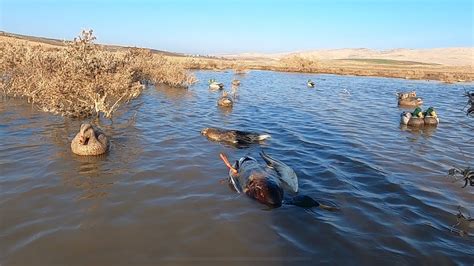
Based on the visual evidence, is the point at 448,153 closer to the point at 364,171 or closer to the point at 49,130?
the point at 364,171

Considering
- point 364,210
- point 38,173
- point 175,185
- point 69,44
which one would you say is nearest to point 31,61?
point 69,44

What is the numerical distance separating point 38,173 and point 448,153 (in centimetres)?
1279

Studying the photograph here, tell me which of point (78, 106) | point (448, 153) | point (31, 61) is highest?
point (31, 61)

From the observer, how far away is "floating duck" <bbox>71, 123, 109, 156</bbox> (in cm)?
980

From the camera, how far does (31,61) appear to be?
18.2 m

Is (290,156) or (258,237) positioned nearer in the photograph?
(258,237)

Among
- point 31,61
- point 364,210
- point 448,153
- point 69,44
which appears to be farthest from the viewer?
point 31,61

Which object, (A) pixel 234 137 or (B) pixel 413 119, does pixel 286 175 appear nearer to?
(A) pixel 234 137

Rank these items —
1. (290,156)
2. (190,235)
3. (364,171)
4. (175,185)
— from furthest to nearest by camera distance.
→ (290,156) < (364,171) < (175,185) < (190,235)

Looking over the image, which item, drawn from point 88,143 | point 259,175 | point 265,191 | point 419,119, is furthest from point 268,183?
point 419,119

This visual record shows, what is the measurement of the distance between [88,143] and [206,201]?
4.32 m

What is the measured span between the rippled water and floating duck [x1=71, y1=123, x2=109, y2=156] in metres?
0.34

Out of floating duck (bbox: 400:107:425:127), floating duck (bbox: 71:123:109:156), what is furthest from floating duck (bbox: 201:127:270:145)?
floating duck (bbox: 400:107:425:127)

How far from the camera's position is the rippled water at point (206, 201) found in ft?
18.4
